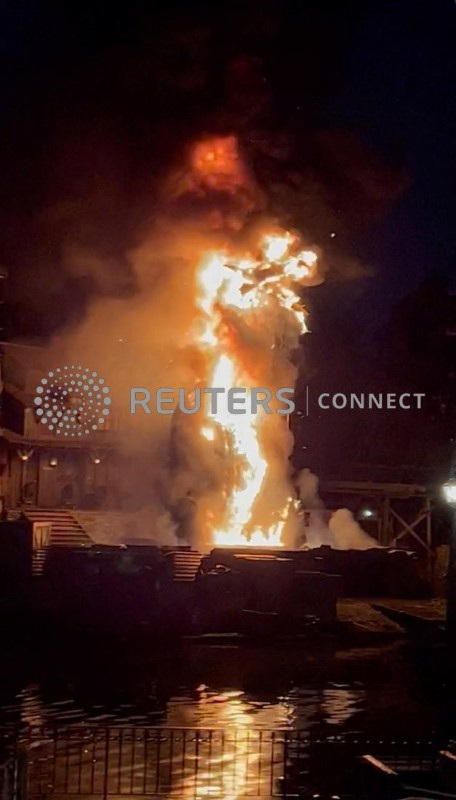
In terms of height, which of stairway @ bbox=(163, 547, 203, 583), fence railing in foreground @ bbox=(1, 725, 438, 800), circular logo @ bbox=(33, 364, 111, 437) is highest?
circular logo @ bbox=(33, 364, 111, 437)

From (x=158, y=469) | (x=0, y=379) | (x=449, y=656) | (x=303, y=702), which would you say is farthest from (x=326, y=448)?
(x=303, y=702)

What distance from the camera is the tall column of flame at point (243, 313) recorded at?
5259cm

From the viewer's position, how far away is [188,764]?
18828 mm

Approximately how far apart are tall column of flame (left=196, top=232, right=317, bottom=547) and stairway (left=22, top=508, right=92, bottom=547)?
24.0 ft

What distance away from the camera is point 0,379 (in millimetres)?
55219

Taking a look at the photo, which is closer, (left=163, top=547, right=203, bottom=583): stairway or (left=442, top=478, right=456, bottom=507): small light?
(left=442, top=478, right=456, bottom=507): small light

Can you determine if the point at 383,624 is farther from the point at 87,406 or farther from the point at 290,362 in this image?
the point at 87,406

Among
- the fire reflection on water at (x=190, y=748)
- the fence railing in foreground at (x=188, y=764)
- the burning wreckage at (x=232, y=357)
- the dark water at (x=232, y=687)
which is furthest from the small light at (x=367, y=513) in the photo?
the fence railing in foreground at (x=188, y=764)

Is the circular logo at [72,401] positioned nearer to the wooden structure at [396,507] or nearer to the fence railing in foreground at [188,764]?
the wooden structure at [396,507]

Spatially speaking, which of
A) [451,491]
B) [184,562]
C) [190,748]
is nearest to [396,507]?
[184,562]

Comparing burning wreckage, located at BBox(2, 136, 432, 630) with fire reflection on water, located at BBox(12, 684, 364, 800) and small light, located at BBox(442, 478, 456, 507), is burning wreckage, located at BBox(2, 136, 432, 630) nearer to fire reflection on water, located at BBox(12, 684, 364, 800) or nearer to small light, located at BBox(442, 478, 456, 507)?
small light, located at BBox(442, 478, 456, 507)

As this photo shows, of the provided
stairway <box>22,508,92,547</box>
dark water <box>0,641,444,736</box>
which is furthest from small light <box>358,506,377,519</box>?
dark water <box>0,641,444,736</box>

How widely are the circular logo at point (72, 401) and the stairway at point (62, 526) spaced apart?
587cm

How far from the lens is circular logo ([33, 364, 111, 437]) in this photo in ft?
185
